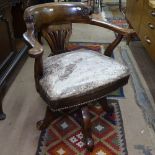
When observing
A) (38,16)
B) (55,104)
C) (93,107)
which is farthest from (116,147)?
(38,16)

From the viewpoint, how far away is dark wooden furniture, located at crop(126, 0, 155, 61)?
1.92 metres

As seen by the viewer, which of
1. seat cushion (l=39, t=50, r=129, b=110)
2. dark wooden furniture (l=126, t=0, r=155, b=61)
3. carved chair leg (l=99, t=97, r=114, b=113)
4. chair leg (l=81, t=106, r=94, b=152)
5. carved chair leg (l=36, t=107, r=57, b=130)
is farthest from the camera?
dark wooden furniture (l=126, t=0, r=155, b=61)

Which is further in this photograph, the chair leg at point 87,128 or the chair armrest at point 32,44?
the chair leg at point 87,128

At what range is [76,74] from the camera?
1312 mm

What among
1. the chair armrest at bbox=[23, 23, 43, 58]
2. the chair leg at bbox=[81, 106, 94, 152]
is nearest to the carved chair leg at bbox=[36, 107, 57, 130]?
the chair leg at bbox=[81, 106, 94, 152]

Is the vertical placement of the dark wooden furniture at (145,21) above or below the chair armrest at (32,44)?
below

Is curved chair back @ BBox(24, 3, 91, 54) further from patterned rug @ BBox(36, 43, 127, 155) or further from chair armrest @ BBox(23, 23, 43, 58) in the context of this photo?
patterned rug @ BBox(36, 43, 127, 155)

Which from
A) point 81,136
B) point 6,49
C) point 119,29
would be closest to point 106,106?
point 81,136

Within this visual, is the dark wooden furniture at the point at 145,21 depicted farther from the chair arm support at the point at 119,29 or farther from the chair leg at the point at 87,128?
the chair leg at the point at 87,128

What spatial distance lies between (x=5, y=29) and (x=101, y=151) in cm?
126

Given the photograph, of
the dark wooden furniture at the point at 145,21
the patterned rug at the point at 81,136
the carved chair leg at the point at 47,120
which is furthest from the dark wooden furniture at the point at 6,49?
the dark wooden furniture at the point at 145,21

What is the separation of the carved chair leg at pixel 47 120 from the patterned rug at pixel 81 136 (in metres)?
0.05

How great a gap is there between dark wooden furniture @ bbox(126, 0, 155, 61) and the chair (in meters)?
0.58

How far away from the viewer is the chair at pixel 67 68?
1.22 meters
